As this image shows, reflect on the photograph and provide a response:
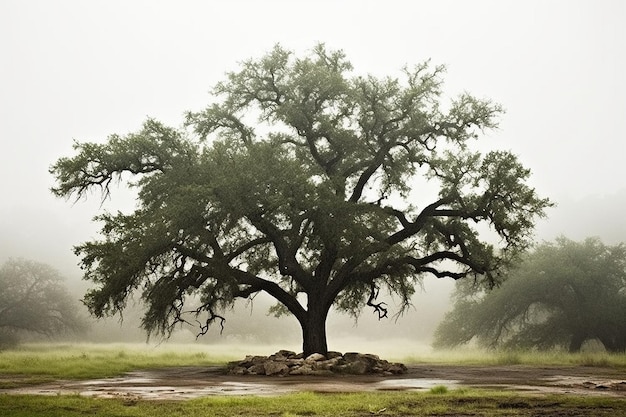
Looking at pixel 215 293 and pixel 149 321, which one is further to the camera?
pixel 215 293

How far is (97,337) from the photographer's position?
68.1 meters

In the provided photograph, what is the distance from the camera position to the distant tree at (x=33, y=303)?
2163 inches

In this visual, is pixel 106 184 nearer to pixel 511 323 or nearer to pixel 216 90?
pixel 216 90

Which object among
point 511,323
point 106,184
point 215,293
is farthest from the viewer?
point 511,323

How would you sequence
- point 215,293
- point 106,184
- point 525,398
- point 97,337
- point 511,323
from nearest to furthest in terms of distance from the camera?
point 525,398 < point 106,184 < point 215,293 < point 511,323 < point 97,337

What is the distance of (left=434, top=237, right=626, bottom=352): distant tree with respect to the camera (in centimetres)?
4109

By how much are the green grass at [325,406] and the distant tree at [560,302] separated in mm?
31347

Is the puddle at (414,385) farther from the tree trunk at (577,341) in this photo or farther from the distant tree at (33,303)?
the distant tree at (33,303)

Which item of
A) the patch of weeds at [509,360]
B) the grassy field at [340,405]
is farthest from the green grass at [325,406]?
the patch of weeds at [509,360]

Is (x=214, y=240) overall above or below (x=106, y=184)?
below

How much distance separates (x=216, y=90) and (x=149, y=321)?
12.7m

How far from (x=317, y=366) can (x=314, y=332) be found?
3.97m

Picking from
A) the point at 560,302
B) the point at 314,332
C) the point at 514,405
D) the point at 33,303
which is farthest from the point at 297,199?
the point at 33,303

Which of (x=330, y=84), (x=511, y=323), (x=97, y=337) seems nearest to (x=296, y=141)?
(x=330, y=84)
